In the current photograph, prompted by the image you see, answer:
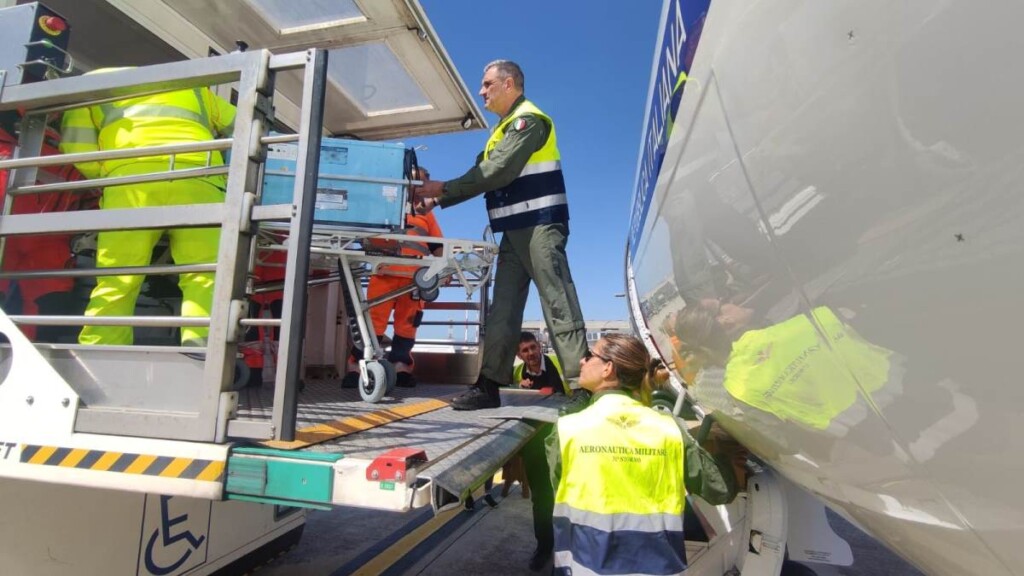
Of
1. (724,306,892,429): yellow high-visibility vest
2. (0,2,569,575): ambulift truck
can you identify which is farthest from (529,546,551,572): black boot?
(724,306,892,429): yellow high-visibility vest

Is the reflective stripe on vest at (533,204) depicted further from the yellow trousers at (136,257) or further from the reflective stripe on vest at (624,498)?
the yellow trousers at (136,257)

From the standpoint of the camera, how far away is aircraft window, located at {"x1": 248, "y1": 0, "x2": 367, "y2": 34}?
11.4 ft

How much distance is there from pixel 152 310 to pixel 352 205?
4.95ft

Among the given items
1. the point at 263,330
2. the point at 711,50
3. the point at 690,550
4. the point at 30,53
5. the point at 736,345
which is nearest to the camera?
the point at 711,50

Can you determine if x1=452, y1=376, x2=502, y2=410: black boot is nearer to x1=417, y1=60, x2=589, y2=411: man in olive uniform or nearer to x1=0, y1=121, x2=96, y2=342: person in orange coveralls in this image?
x1=417, y1=60, x2=589, y2=411: man in olive uniform

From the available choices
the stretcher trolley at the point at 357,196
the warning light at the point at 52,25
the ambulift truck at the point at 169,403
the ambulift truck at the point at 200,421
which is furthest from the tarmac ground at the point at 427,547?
the warning light at the point at 52,25

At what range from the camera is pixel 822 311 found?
34.9 inches

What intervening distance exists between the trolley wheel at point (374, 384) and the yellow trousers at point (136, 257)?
0.96 m

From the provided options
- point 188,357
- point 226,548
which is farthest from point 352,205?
point 226,548

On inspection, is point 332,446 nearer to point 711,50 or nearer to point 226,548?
point 226,548

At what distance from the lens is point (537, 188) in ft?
9.08

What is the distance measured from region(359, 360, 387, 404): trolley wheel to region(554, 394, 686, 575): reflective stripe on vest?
1384 millimetres

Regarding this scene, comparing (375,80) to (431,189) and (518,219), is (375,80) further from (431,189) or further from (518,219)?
(518,219)

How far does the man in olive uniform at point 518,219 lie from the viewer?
8.71 ft
